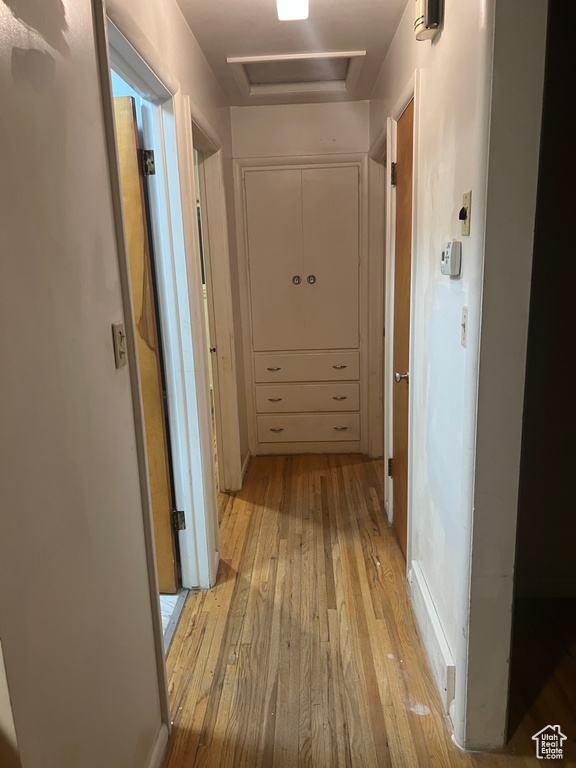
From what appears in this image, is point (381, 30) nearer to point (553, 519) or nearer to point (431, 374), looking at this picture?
point (431, 374)

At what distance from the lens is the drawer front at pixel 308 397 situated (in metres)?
3.65

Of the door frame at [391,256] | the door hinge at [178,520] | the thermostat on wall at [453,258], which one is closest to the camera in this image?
the thermostat on wall at [453,258]

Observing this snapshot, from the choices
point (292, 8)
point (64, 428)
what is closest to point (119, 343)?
point (64, 428)

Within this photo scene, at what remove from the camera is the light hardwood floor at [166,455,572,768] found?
1.48 metres

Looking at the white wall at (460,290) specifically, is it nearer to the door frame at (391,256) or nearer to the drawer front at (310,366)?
the door frame at (391,256)

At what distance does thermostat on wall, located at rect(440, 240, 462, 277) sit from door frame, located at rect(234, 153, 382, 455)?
2.00 m

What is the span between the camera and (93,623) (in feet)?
3.34

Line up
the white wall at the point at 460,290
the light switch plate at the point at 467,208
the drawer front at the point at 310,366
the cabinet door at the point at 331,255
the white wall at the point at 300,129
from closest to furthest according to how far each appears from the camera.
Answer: the white wall at the point at 460,290 < the light switch plate at the point at 467,208 < the white wall at the point at 300,129 < the cabinet door at the point at 331,255 < the drawer front at the point at 310,366

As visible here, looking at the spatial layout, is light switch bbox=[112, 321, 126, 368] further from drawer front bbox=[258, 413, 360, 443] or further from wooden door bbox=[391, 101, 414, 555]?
drawer front bbox=[258, 413, 360, 443]

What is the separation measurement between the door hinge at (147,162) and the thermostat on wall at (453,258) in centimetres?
110

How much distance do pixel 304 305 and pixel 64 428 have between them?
8.97 feet

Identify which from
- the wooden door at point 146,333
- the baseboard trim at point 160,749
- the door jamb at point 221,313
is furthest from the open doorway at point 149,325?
the door jamb at point 221,313

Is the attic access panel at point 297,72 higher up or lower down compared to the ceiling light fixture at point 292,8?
higher up

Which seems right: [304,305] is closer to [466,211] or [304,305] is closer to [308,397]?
[308,397]
